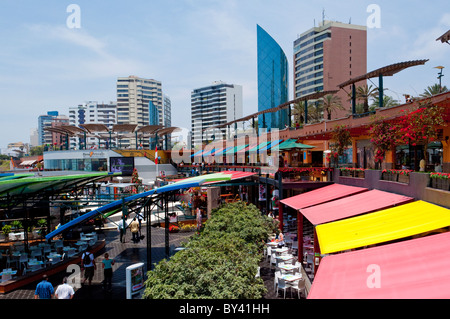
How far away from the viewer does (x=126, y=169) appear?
5956 cm

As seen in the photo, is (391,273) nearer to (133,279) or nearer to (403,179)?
(403,179)

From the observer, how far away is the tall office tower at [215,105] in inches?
6678

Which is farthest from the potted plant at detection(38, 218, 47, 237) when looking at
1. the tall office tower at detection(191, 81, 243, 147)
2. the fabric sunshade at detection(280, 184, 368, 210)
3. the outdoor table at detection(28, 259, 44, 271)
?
the tall office tower at detection(191, 81, 243, 147)

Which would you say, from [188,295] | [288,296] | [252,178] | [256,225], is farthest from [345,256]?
[252,178]

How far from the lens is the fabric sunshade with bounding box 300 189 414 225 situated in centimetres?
1144

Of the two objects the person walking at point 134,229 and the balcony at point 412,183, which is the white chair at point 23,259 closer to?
the person walking at point 134,229

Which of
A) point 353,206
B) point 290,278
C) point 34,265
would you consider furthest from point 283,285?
point 34,265

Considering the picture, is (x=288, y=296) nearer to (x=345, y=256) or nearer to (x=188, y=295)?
(x=345, y=256)

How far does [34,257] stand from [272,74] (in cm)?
7555

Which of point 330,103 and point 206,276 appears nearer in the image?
point 206,276

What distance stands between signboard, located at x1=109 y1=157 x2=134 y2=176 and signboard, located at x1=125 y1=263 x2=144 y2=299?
50.2 m

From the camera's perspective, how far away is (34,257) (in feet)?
52.3

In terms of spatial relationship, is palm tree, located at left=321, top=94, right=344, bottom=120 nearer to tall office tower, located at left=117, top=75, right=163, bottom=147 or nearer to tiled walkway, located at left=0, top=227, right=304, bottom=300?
tiled walkway, located at left=0, top=227, right=304, bottom=300
